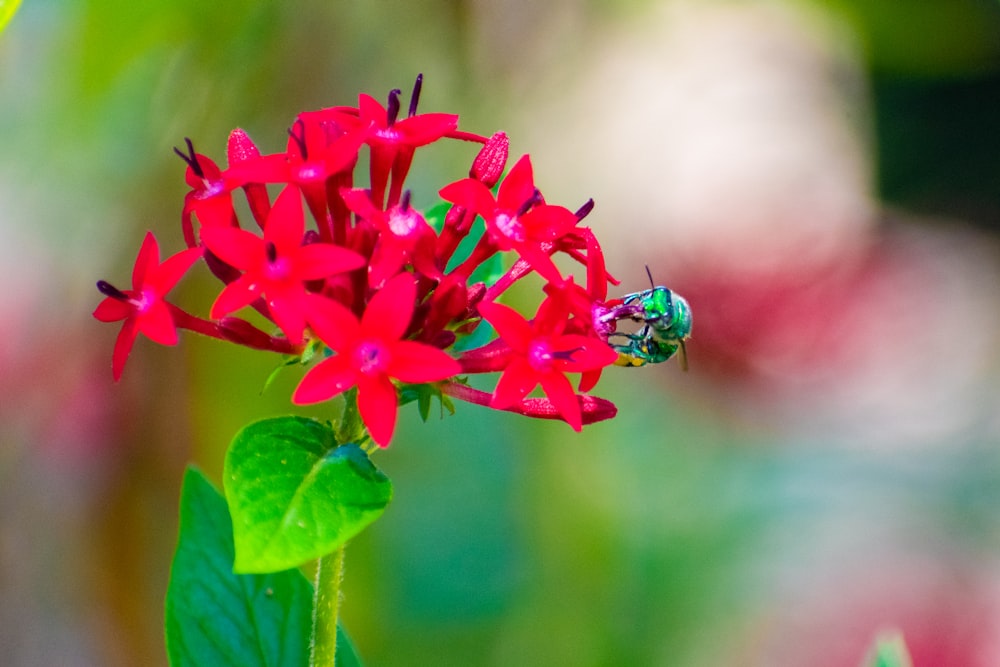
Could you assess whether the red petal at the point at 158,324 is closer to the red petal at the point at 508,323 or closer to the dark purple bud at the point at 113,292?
the dark purple bud at the point at 113,292

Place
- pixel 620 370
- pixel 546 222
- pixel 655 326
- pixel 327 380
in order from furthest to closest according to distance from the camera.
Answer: pixel 620 370 < pixel 655 326 < pixel 546 222 < pixel 327 380

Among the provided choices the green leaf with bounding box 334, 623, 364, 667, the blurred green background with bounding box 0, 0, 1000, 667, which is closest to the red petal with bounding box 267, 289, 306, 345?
the green leaf with bounding box 334, 623, 364, 667

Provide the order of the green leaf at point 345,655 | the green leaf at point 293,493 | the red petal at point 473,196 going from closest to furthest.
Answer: the green leaf at point 293,493
the red petal at point 473,196
the green leaf at point 345,655

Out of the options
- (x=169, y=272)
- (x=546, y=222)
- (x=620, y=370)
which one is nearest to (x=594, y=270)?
(x=546, y=222)

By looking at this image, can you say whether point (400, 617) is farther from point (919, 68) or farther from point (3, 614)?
point (919, 68)

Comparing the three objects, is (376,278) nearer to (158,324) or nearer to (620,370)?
(158,324)

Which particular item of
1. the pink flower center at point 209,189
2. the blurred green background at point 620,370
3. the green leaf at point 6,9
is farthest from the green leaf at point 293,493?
the blurred green background at point 620,370
